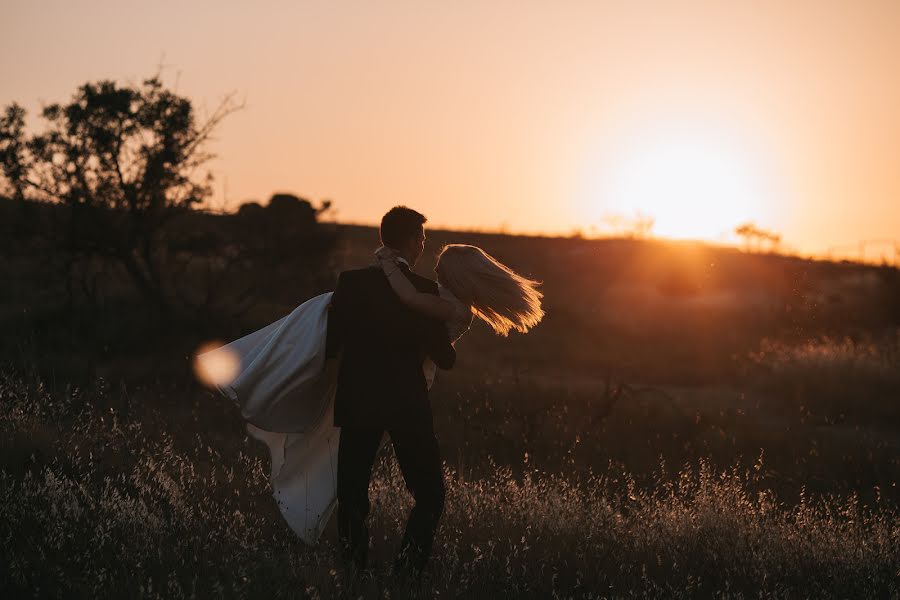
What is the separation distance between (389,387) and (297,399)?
30.3 inches

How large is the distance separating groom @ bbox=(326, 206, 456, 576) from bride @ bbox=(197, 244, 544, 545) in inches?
4.4

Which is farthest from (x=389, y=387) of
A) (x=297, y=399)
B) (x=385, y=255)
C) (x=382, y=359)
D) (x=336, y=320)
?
(x=297, y=399)

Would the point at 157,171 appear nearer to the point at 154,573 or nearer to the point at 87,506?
the point at 87,506

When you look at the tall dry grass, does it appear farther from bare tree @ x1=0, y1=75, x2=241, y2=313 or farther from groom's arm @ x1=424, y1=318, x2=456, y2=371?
bare tree @ x1=0, y1=75, x2=241, y2=313

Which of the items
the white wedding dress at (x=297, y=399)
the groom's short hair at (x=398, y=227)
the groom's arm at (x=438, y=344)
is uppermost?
the groom's short hair at (x=398, y=227)

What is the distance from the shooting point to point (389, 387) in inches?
174

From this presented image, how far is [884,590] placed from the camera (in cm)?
543

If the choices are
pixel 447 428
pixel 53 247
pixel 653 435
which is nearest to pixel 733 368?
pixel 653 435

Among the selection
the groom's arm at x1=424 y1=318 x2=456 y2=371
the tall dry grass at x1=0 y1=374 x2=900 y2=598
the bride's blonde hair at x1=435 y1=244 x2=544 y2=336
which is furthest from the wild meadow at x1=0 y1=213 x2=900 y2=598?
the bride's blonde hair at x1=435 y1=244 x2=544 y2=336

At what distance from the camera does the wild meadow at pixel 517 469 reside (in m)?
4.73

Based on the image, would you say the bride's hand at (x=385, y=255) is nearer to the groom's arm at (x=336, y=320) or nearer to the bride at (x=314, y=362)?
the bride at (x=314, y=362)

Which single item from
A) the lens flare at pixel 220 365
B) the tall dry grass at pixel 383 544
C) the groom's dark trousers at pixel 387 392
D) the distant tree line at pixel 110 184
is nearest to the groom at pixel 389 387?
the groom's dark trousers at pixel 387 392

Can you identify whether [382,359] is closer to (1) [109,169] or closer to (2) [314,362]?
(2) [314,362]

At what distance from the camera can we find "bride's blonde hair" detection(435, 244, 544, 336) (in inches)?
185
